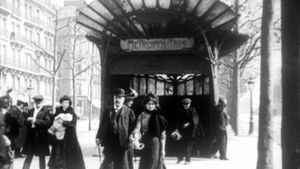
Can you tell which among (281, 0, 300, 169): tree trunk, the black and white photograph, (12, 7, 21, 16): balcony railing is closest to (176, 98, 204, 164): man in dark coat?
the black and white photograph

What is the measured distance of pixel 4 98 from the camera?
24.5 ft

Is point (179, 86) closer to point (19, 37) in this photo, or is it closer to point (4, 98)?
point (4, 98)

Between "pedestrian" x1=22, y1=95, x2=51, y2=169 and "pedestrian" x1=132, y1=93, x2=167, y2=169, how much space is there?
7.97 feet

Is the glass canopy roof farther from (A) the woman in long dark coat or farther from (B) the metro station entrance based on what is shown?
(A) the woman in long dark coat

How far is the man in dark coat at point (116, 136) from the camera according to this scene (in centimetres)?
739

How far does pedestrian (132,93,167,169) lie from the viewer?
314 inches

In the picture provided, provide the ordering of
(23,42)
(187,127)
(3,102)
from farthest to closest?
(23,42)
(187,127)
(3,102)

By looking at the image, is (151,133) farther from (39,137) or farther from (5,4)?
(5,4)

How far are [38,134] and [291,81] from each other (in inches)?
244

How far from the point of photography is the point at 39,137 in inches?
378

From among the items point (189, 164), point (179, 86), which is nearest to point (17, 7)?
point (179, 86)

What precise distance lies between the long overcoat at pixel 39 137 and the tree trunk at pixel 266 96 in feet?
15.6

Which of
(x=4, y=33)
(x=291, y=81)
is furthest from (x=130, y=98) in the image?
(x=4, y=33)

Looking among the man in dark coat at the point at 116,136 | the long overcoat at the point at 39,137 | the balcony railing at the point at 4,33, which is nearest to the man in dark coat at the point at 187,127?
the long overcoat at the point at 39,137
